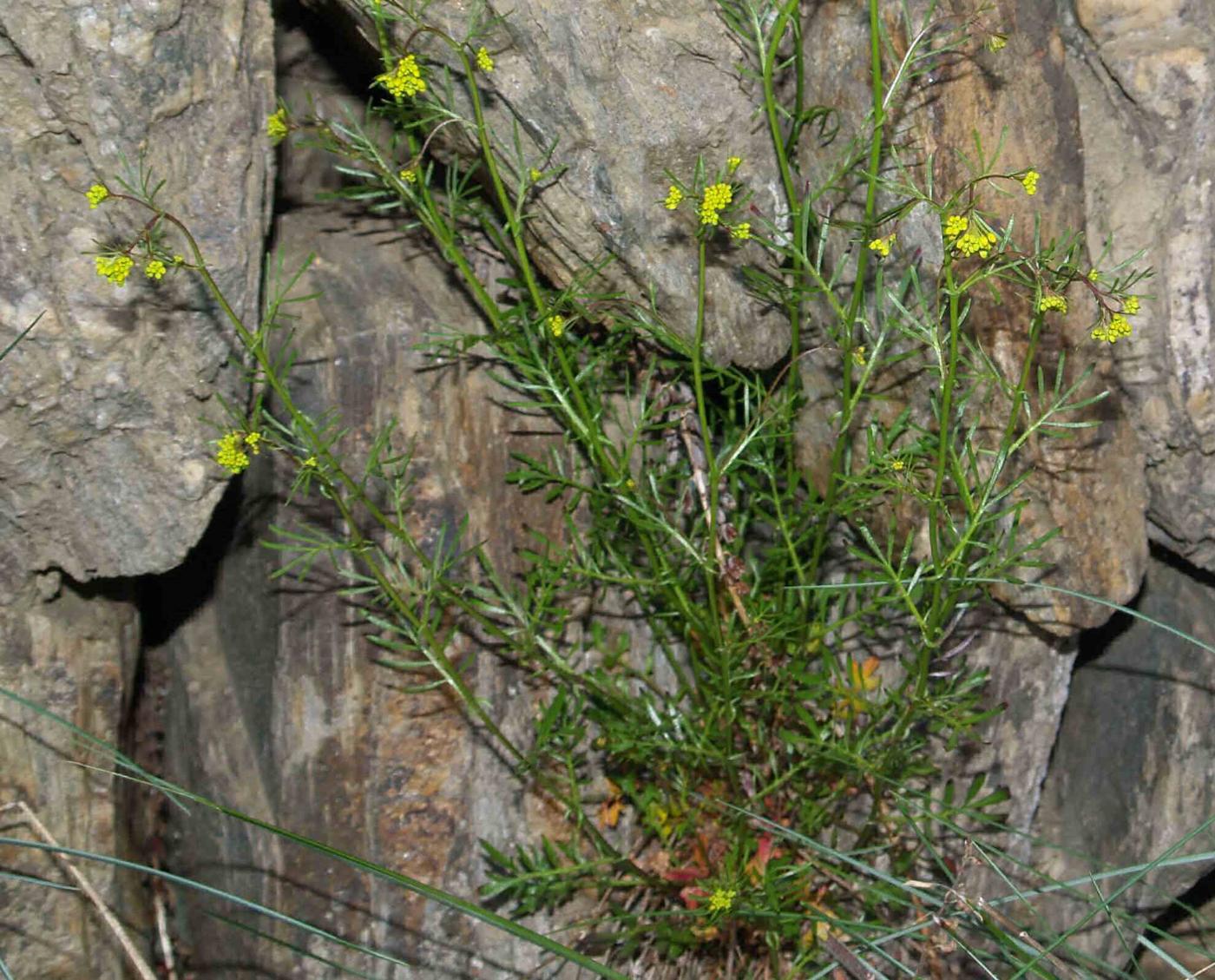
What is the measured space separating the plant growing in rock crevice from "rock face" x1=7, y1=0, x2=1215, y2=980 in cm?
9

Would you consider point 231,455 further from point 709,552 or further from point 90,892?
point 709,552

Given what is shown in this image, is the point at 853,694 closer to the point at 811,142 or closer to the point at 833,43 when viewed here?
the point at 811,142

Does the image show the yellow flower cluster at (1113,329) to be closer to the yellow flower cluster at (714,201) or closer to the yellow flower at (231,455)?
the yellow flower cluster at (714,201)

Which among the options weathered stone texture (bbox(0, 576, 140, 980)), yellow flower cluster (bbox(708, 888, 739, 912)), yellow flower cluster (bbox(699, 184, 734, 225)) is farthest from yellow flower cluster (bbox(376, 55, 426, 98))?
yellow flower cluster (bbox(708, 888, 739, 912))

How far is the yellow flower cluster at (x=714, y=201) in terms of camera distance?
2369 millimetres

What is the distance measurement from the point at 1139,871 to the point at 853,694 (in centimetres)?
83

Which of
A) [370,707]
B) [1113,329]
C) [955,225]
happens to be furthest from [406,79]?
[370,707]

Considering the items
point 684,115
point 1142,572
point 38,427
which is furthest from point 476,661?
point 1142,572

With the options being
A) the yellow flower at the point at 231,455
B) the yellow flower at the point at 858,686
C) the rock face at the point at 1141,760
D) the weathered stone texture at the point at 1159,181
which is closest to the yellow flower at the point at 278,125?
the yellow flower at the point at 231,455

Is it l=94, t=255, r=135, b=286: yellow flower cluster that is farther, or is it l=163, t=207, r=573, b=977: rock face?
l=163, t=207, r=573, b=977: rock face

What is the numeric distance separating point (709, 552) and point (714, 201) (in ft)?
2.86

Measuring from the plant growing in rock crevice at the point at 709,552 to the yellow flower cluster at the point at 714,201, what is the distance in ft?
0.77

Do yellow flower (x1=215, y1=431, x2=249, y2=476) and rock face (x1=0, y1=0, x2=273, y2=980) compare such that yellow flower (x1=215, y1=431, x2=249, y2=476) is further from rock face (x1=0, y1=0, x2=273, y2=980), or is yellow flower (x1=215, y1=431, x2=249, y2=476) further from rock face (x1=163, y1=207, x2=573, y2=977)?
rock face (x1=163, y1=207, x2=573, y2=977)

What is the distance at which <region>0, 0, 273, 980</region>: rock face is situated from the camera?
271cm
